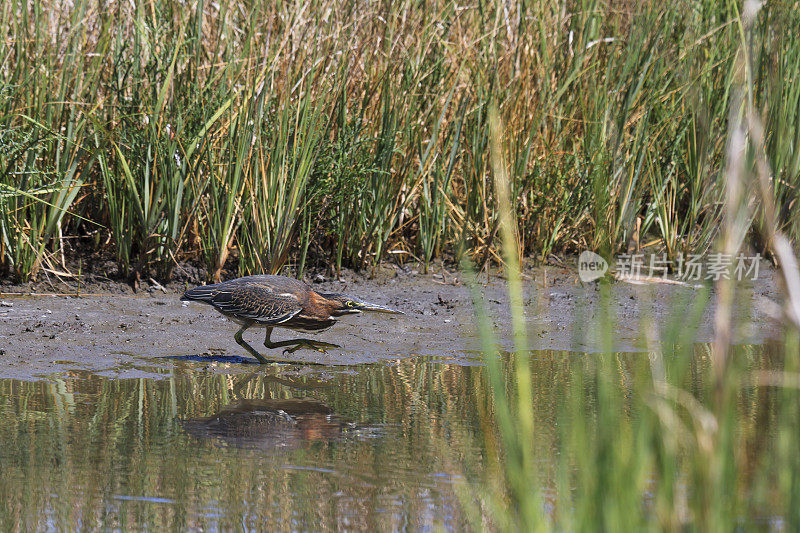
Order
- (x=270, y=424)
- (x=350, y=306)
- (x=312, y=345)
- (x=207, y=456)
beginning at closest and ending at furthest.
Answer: (x=207, y=456)
(x=270, y=424)
(x=350, y=306)
(x=312, y=345)

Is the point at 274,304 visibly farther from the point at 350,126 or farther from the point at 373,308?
the point at 350,126

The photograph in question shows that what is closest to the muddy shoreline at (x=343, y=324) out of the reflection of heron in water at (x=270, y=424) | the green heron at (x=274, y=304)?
the green heron at (x=274, y=304)

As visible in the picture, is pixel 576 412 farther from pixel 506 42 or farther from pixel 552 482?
pixel 506 42

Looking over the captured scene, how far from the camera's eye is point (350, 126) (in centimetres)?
684

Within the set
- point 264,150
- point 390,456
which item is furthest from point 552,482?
point 264,150

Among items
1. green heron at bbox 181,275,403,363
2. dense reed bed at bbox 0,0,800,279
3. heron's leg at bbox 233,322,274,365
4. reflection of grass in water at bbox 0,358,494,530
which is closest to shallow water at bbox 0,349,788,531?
reflection of grass in water at bbox 0,358,494,530

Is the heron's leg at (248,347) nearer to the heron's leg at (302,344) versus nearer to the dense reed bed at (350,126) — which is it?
the heron's leg at (302,344)

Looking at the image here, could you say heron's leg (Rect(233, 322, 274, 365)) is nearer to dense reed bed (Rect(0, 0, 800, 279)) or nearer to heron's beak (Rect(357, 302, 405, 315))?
heron's beak (Rect(357, 302, 405, 315))

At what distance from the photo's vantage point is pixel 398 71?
6898mm

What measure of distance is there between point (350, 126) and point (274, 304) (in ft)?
6.15

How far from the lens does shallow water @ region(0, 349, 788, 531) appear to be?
3021 mm

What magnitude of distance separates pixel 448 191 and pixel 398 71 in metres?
0.97

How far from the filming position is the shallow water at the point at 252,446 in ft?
9.91

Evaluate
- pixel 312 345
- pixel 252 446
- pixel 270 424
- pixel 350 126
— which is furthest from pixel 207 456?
pixel 350 126
